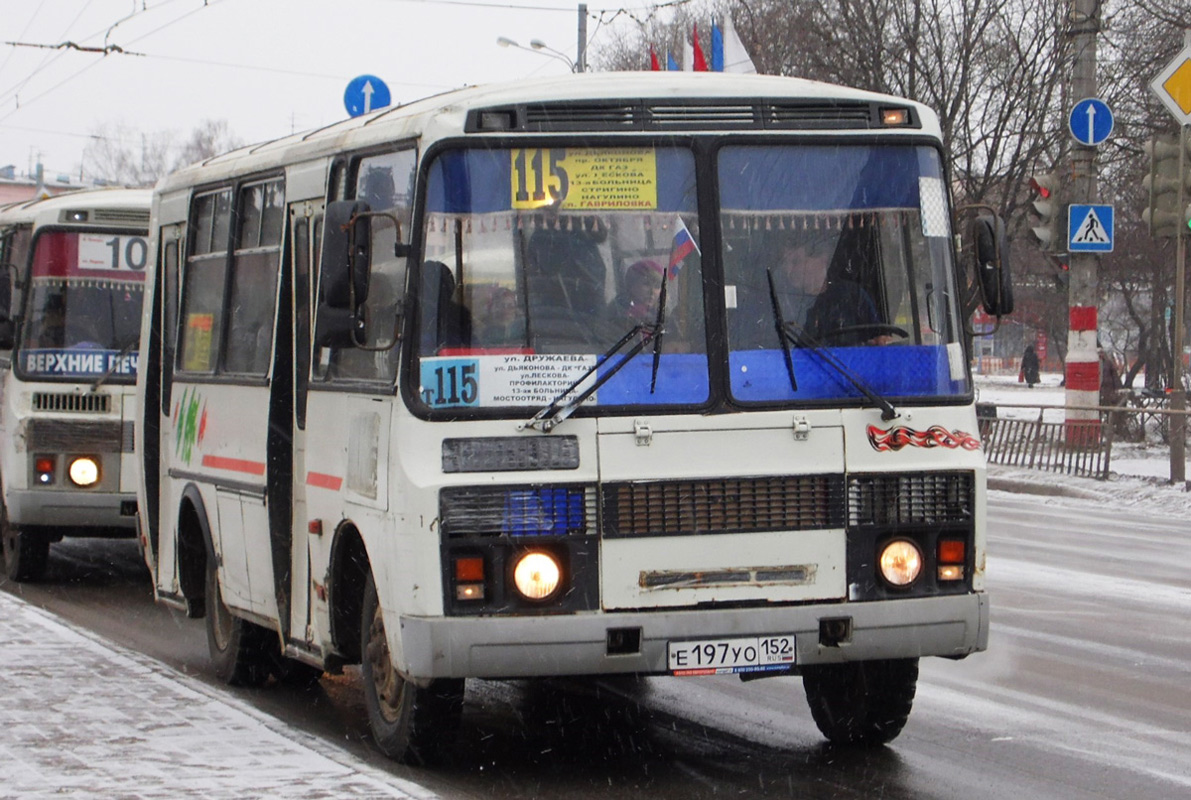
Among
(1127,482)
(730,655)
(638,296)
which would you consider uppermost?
(638,296)

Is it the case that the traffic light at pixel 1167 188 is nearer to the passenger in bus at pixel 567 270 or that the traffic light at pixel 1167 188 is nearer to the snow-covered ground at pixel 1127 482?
the snow-covered ground at pixel 1127 482

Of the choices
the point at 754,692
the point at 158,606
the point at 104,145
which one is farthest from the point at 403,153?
the point at 104,145

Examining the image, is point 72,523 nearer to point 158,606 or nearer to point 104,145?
point 158,606

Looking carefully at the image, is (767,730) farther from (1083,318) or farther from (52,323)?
(1083,318)

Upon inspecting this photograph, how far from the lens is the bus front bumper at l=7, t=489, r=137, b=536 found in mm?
14086

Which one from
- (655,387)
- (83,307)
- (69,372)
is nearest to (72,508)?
(69,372)

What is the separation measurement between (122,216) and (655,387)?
8795 millimetres

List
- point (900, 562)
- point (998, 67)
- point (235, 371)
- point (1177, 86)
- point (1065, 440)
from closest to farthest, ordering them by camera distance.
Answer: point (900, 562) < point (235, 371) < point (1177, 86) < point (1065, 440) < point (998, 67)

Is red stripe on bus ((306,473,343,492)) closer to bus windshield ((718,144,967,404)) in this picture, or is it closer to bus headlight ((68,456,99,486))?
bus windshield ((718,144,967,404))

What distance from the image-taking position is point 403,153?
7555mm

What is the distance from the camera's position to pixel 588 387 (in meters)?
7.07

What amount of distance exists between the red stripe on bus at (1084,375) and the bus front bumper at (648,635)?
1879cm

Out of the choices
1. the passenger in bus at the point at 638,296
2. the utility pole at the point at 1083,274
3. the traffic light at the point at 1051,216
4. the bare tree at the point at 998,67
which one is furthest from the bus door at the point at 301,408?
the bare tree at the point at 998,67

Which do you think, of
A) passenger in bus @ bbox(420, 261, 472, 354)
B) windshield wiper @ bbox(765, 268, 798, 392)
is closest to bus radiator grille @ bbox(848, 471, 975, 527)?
windshield wiper @ bbox(765, 268, 798, 392)
